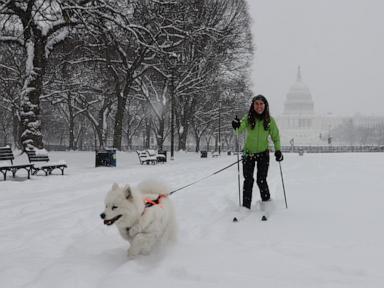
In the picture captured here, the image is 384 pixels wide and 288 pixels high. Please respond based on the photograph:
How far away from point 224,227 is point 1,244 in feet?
10.1

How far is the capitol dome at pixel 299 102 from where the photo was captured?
171 metres

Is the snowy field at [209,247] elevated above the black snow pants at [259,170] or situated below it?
below

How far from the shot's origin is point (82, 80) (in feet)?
114

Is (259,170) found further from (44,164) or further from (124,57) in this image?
(124,57)

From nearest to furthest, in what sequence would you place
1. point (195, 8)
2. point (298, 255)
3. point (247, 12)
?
point (298, 255) → point (195, 8) → point (247, 12)

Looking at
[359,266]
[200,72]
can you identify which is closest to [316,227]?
[359,266]

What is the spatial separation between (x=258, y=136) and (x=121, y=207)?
368 cm

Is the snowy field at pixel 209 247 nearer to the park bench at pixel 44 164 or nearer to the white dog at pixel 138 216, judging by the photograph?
the white dog at pixel 138 216

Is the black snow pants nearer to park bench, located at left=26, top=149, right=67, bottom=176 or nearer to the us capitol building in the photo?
park bench, located at left=26, top=149, right=67, bottom=176

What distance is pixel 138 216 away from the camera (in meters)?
4.43

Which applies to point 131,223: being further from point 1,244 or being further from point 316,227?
point 316,227

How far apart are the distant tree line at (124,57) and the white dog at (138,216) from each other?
445 inches

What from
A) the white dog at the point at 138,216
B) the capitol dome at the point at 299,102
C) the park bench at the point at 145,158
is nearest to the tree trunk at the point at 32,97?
the park bench at the point at 145,158

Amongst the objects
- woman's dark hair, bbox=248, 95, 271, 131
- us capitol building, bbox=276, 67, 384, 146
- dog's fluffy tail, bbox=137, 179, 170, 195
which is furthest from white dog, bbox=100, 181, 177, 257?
us capitol building, bbox=276, 67, 384, 146
